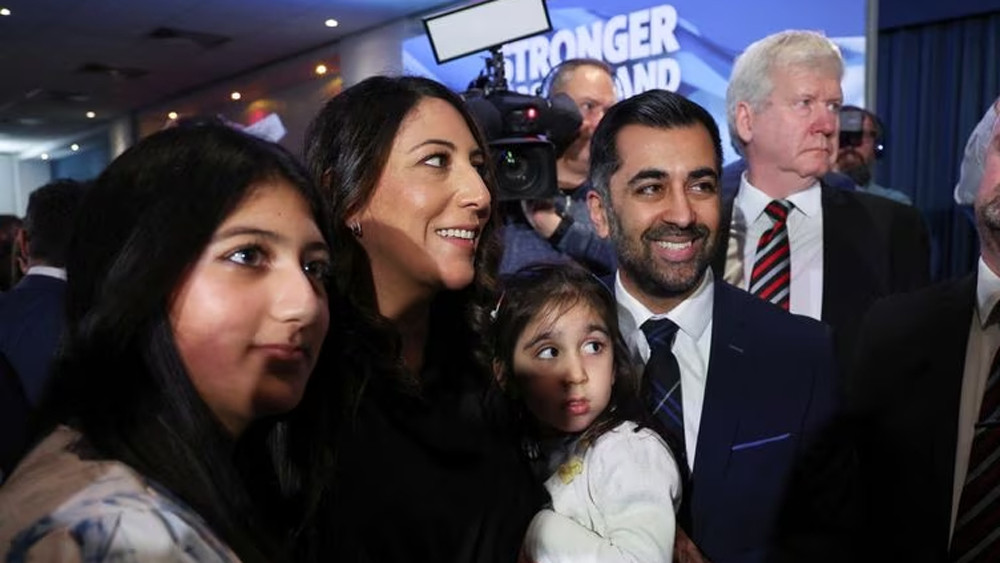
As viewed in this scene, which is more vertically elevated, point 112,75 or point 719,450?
point 112,75

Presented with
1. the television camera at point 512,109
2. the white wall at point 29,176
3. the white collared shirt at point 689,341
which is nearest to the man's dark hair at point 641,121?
the white collared shirt at point 689,341

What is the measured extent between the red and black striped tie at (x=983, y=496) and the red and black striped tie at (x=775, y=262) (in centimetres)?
64

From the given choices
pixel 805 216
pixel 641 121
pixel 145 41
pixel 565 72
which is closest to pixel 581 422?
pixel 641 121

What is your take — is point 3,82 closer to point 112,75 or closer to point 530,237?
point 112,75

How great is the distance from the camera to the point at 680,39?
5383 millimetres

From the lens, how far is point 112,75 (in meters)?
9.52

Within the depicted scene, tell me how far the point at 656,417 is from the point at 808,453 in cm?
28

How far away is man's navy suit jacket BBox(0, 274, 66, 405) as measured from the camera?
2.20 m

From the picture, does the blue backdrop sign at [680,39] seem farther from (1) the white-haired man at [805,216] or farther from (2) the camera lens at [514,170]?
(2) the camera lens at [514,170]

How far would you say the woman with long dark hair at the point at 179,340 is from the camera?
720 millimetres

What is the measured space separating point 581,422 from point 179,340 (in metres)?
0.90

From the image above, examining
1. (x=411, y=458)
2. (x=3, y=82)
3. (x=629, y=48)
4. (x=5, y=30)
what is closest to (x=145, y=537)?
(x=411, y=458)

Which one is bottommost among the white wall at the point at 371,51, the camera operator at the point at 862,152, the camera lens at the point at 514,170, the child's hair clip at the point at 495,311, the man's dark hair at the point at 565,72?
the child's hair clip at the point at 495,311

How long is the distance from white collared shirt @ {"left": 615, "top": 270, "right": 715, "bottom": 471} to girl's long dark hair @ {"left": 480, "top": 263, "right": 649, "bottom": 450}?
3 centimetres
